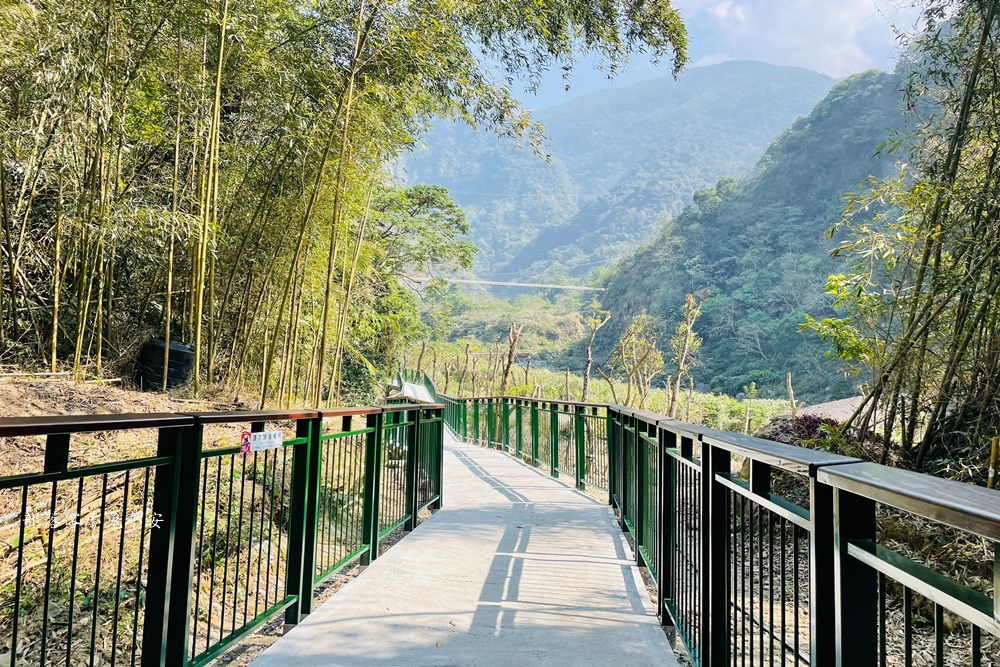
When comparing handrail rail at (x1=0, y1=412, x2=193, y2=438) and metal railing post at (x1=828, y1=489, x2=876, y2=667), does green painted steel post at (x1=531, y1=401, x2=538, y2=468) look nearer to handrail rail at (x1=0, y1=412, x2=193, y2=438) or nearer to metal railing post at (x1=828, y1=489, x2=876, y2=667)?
handrail rail at (x1=0, y1=412, x2=193, y2=438)

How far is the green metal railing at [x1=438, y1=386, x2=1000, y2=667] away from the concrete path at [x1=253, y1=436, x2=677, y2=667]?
0.85 ft

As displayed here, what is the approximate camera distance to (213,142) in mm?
5488

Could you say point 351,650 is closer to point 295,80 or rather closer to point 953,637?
point 953,637

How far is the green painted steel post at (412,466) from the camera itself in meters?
4.89

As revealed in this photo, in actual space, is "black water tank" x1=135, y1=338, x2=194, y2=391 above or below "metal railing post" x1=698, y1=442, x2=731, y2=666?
above

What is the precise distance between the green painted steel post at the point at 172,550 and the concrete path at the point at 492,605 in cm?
53

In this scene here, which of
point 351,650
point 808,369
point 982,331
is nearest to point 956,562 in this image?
point 982,331

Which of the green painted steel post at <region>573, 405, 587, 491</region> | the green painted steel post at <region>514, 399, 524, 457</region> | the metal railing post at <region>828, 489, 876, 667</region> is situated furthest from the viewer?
the green painted steel post at <region>514, 399, 524, 457</region>

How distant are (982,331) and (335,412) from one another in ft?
14.1

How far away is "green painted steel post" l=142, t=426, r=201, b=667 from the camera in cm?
201

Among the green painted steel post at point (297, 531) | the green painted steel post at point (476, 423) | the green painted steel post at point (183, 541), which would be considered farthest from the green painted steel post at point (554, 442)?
the green painted steel post at point (183, 541)

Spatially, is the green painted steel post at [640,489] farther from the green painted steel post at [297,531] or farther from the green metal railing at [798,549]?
the green painted steel post at [297,531]

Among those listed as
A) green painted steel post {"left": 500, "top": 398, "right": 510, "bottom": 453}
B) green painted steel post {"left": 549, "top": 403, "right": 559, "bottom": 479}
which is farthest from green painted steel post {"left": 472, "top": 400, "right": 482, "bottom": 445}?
green painted steel post {"left": 549, "top": 403, "right": 559, "bottom": 479}

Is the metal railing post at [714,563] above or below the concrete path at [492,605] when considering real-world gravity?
above
